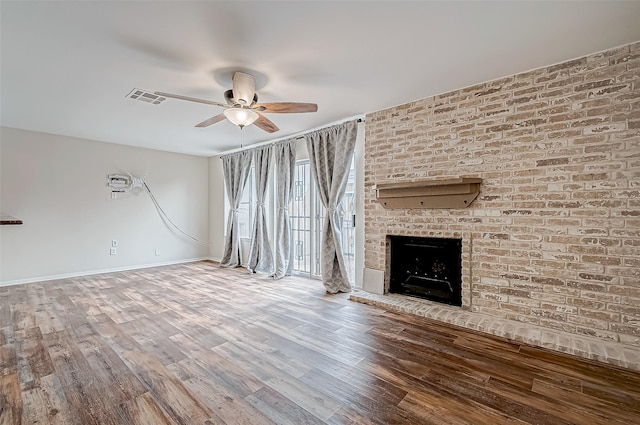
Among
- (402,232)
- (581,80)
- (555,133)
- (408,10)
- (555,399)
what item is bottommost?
(555,399)

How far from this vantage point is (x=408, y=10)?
6.31 feet

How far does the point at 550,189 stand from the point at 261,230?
14.3 ft

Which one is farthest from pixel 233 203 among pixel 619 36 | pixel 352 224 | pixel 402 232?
pixel 619 36

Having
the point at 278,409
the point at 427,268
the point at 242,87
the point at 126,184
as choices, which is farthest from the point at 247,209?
the point at 278,409

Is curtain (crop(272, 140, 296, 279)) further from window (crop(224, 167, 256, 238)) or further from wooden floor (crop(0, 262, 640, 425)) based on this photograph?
wooden floor (crop(0, 262, 640, 425))

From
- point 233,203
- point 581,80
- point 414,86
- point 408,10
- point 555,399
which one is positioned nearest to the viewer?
point 555,399

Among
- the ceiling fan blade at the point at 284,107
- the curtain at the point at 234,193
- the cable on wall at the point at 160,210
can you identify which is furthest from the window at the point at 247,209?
the ceiling fan blade at the point at 284,107

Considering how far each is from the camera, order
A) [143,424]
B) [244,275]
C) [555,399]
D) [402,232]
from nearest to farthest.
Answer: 1. [143,424]
2. [555,399]
3. [402,232]
4. [244,275]

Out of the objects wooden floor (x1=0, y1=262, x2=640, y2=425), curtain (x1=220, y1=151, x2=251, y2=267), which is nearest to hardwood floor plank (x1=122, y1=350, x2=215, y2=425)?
wooden floor (x1=0, y1=262, x2=640, y2=425)

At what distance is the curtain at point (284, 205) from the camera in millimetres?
5055

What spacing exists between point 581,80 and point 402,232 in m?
2.20

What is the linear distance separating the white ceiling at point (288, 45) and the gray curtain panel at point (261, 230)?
2.00 m

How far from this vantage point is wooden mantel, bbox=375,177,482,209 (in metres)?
3.02

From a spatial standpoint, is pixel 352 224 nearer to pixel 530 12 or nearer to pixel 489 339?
pixel 489 339
